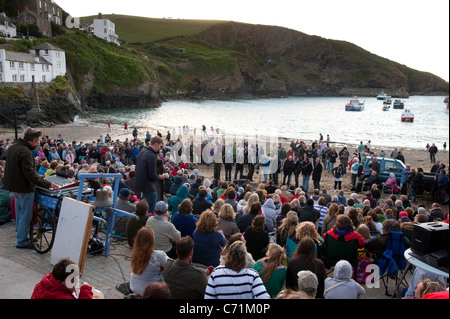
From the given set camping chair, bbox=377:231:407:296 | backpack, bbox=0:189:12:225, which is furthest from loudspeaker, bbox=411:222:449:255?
backpack, bbox=0:189:12:225

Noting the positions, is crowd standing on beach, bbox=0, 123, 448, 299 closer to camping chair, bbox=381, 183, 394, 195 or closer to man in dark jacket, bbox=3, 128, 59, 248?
man in dark jacket, bbox=3, 128, 59, 248

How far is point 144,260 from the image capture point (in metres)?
4.91

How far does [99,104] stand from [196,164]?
76.7 meters

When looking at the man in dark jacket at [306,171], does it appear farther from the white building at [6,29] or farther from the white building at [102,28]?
the white building at [102,28]

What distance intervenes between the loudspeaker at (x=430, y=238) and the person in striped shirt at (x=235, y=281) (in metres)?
2.01

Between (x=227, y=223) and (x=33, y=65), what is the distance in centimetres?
6415

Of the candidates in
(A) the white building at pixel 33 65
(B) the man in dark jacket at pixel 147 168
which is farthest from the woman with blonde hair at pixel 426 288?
(A) the white building at pixel 33 65

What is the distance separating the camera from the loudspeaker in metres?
4.28

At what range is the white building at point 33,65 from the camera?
2064 inches

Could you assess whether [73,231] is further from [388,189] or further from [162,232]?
[388,189]

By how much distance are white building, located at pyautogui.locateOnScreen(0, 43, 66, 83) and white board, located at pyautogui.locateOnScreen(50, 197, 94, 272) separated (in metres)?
55.5

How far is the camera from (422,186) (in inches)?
667

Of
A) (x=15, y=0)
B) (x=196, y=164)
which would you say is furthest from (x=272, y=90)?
(x=196, y=164)
